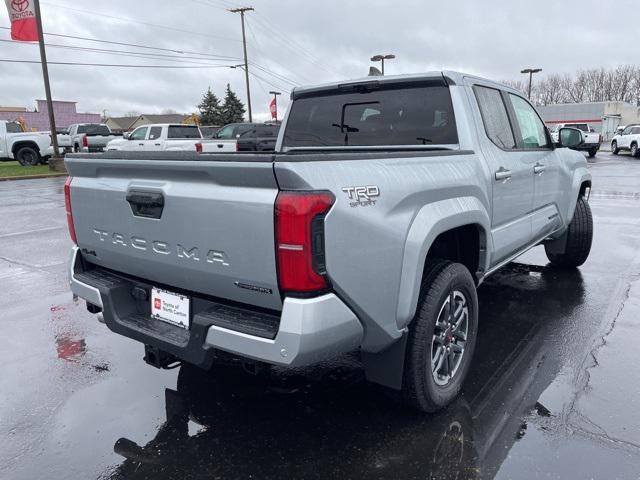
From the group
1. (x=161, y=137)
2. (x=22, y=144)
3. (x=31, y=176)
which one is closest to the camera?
(x=31, y=176)

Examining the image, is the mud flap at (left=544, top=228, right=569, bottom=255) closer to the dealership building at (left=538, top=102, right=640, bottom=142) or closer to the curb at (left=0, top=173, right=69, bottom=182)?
the curb at (left=0, top=173, right=69, bottom=182)

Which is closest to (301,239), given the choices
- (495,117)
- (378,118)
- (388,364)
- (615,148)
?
(388,364)

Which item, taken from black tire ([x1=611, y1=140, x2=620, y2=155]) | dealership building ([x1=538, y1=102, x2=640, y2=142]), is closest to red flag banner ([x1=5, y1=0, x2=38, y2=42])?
black tire ([x1=611, y1=140, x2=620, y2=155])

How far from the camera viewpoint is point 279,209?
204cm

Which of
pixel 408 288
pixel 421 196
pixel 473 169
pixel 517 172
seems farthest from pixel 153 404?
pixel 517 172

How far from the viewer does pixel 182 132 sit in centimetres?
2025

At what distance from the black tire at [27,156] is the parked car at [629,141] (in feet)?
97.6

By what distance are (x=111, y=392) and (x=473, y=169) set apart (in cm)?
267

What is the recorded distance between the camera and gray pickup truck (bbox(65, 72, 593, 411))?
209 cm

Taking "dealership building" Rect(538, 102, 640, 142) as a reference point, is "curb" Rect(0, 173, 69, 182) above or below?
below

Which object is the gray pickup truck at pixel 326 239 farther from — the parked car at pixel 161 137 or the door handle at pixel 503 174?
the parked car at pixel 161 137

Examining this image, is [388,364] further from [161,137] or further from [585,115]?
[585,115]

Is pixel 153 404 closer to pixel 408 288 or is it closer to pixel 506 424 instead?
pixel 408 288

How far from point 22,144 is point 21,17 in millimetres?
6339
